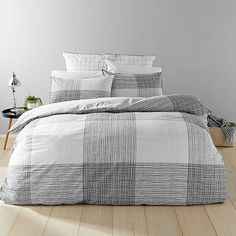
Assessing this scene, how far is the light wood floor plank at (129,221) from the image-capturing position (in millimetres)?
3018

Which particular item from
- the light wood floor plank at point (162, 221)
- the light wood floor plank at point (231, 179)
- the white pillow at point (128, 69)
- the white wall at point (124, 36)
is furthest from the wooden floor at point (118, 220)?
the white wall at point (124, 36)

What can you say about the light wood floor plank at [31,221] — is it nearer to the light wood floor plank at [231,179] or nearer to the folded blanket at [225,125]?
the light wood floor plank at [231,179]

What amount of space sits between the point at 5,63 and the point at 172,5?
1.90 metres

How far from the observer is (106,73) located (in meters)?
4.77

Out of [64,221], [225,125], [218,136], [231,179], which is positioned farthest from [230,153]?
[64,221]

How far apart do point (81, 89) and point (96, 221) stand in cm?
164

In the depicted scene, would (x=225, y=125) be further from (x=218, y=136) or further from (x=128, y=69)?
(x=128, y=69)

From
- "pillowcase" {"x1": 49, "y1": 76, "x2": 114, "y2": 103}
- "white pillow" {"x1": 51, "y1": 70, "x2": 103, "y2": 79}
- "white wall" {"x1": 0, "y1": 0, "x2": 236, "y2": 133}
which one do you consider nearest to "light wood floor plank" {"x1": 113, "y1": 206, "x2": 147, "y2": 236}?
"pillowcase" {"x1": 49, "y1": 76, "x2": 114, "y2": 103}

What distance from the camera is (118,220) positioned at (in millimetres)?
3193

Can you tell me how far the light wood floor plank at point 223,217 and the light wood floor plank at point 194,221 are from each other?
37 millimetres

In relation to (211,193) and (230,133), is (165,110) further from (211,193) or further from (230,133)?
(230,133)

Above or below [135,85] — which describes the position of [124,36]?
above

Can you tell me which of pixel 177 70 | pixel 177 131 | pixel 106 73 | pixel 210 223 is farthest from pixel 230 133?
pixel 210 223

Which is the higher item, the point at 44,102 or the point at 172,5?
the point at 172,5
